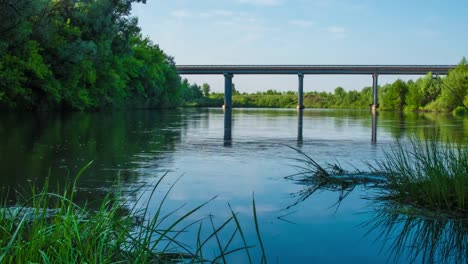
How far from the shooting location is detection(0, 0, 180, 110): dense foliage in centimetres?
3663

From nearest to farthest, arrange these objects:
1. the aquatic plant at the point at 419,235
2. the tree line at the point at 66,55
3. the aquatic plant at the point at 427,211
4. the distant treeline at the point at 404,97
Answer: the aquatic plant at the point at 419,235 → the aquatic plant at the point at 427,211 → the tree line at the point at 66,55 → the distant treeline at the point at 404,97

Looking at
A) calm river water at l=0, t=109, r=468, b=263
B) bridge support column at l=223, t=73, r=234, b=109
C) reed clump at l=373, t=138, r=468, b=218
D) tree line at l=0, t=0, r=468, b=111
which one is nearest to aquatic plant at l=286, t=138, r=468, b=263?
reed clump at l=373, t=138, r=468, b=218

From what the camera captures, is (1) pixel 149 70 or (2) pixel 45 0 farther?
(1) pixel 149 70

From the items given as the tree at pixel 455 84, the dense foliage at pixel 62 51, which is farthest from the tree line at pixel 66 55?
the tree at pixel 455 84

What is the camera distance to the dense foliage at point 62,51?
36.6 metres

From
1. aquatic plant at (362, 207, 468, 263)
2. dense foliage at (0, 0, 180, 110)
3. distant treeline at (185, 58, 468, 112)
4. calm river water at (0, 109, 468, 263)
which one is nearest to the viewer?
aquatic plant at (362, 207, 468, 263)

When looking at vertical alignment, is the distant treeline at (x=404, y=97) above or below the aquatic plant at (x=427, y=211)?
above

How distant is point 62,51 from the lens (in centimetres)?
4556

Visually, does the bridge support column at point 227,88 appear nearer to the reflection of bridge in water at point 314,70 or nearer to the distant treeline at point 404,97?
the reflection of bridge in water at point 314,70

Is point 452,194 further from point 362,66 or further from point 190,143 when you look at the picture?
point 362,66

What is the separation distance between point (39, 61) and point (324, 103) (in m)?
165

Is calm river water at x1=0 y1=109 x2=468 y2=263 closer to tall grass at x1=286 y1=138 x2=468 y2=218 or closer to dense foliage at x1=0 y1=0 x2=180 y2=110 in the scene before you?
tall grass at x1=286 y1=138 x2=468 y2=218

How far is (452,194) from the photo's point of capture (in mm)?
7797

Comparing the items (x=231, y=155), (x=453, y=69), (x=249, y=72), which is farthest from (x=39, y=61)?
(x=453, y=69)
